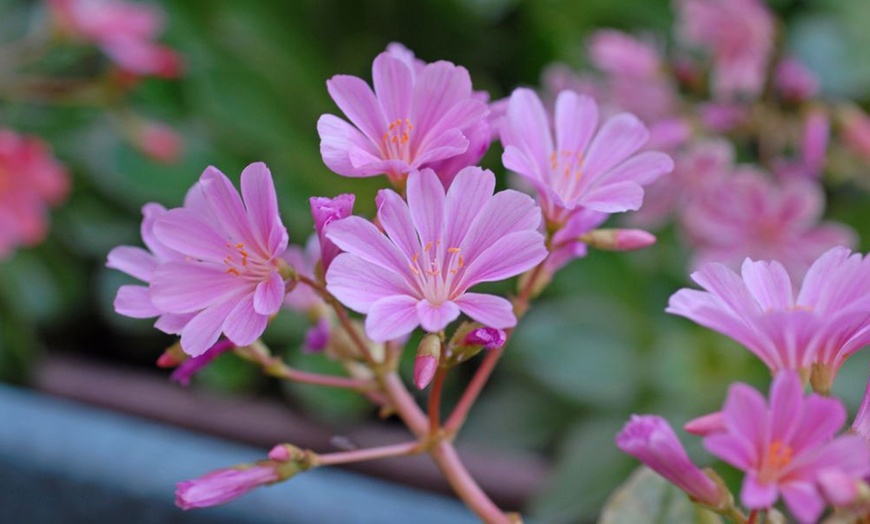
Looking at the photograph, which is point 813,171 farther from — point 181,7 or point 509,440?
point 181,7

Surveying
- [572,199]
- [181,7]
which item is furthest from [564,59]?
[572,199]

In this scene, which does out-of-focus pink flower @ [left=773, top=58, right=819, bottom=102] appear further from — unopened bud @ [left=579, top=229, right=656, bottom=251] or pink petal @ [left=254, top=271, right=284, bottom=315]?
pink petal @ [left=254, top=271, right=284, bottom=315]

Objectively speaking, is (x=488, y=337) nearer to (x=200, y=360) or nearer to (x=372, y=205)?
(x=200, y=360)

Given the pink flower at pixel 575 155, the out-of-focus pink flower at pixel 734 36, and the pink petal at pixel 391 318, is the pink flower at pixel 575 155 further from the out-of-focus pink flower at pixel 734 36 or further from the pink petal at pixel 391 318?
the out-of-focus pink flower at pixel 734 36

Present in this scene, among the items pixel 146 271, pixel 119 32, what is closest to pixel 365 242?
pixel 146 271

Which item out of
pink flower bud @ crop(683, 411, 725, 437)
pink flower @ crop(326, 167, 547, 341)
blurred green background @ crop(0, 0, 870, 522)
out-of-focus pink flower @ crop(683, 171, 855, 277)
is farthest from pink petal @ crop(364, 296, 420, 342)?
blurred green background @ crop(0, 0, 870, 522)

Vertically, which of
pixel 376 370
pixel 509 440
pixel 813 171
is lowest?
pixel 509 440

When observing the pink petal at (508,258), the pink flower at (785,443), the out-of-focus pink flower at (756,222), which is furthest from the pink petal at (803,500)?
the out-of-focus pink flower at (756,222)
